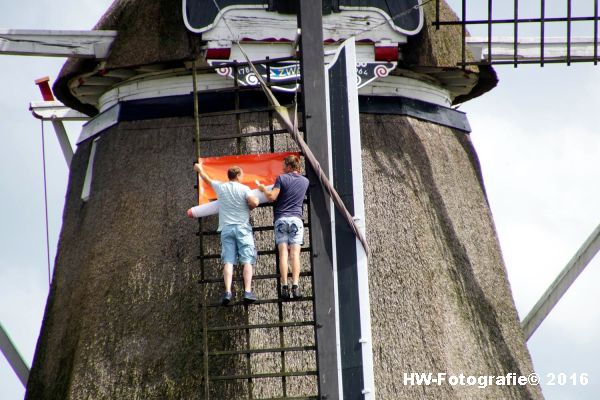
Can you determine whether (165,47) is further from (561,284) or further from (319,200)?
(561,284)

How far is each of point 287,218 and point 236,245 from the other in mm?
431

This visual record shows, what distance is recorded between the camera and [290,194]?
14.7 metres

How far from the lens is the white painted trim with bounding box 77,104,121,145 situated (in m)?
16.8

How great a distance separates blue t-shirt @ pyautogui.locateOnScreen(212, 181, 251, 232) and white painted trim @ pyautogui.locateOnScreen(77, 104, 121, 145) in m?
2.30

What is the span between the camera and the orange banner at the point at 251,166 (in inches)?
599

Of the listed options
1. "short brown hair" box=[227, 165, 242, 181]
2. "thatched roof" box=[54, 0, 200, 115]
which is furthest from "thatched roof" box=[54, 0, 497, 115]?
"short brown hair" box=[227, 165, 242, 181]

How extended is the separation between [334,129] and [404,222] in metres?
1.52

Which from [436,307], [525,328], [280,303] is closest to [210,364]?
[280,303]

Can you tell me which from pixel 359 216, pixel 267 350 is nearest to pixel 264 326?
pixel 267 350

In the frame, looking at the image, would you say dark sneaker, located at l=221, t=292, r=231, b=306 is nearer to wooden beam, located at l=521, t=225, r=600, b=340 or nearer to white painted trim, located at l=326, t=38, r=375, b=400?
white painted trim, located at l=326, t=38, r=375, b=400

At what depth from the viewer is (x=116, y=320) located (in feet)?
52.0

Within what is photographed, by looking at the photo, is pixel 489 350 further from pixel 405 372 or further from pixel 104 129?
pixel 104 129

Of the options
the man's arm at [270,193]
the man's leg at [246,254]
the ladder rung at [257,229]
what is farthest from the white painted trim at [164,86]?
the man's leg at [246,254]

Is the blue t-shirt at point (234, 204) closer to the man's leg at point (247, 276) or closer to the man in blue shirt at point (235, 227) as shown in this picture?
the man in blue shirt at point (235, 227)
